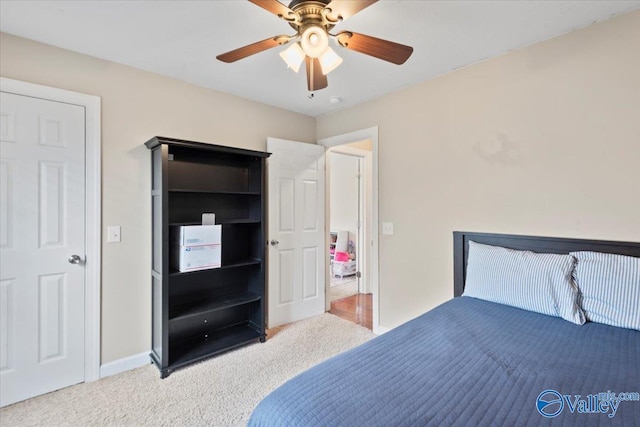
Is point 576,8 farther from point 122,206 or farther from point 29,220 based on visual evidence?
point 29,220

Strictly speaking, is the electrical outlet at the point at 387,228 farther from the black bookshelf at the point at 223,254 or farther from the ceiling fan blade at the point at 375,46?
the ceiling fan blade at the point at 375,46

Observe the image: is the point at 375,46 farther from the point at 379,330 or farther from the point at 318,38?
the point at 379,330

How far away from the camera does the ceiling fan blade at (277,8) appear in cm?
127

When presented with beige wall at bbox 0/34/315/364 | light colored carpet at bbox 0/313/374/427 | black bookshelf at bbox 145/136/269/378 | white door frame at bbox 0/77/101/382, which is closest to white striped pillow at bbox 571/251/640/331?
light colored carpet at bbox 0/313/374/427

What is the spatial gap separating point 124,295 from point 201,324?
0.72 metres

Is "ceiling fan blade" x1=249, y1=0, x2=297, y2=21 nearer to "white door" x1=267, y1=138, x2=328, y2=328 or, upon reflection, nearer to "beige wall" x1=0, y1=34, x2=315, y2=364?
"beige wall" x1=0, y1=34, x2=315, y2=364

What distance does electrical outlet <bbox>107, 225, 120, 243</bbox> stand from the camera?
2.29 metres

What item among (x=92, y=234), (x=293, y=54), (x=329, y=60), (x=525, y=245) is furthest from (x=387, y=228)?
(x=92, y=234)

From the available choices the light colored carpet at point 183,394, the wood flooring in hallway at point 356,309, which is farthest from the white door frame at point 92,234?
the wood flooring in hallway at point 356,309

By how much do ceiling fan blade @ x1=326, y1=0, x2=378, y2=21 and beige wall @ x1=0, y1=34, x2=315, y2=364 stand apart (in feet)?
5.92

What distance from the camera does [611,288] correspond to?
1566mm

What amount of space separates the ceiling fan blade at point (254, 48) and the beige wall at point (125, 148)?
1233 millimetres

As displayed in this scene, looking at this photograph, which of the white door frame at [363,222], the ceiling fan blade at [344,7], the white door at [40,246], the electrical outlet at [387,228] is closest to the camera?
the ceiling fan blade at [344,7]

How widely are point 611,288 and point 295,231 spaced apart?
8.28ft
